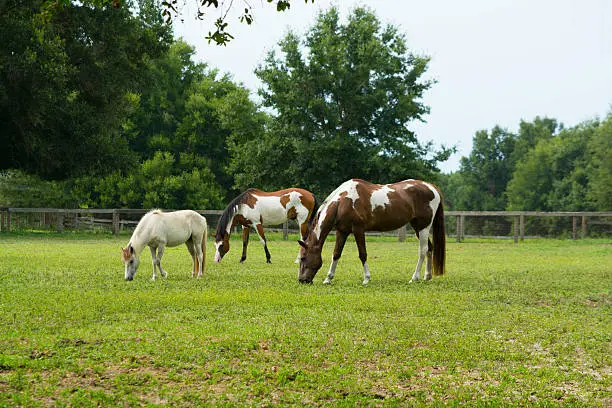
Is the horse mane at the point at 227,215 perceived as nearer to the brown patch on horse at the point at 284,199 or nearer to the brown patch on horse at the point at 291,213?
the brown patch on horse at the point at 284,199

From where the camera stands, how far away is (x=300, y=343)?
5840 millimetres

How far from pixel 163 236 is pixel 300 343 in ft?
19.8

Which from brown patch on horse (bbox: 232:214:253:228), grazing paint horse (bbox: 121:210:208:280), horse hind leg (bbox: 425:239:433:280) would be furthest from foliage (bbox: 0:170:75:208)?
horse hind leg (bbox: 425:239:433:280)

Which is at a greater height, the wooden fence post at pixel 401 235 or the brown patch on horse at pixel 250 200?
the brown patch on horse at pixel 250 200

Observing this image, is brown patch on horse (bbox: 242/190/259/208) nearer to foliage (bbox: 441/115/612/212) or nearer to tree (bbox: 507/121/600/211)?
foliage (bbox: 441/115/612/212)

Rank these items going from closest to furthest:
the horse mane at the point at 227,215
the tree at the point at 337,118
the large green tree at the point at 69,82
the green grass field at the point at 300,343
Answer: the green grass field at the point at 300,343 < the horse mane at the point at 227,215 < the large green tree at the point at 69,82 < the tree at the point at 337,118

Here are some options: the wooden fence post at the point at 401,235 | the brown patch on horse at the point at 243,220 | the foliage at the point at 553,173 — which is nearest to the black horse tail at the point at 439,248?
the brown patch on horse at the point at 243,220

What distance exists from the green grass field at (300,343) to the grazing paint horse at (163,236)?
1.61 feet

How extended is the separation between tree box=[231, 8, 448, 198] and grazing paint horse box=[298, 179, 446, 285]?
68.2ft

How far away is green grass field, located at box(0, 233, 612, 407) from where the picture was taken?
452 centimetres

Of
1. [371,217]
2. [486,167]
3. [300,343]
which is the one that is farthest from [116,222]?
[486,167]

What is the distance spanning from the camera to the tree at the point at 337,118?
109 feet

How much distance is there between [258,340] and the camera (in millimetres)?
5891

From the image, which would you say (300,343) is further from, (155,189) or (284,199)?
(155,189)
